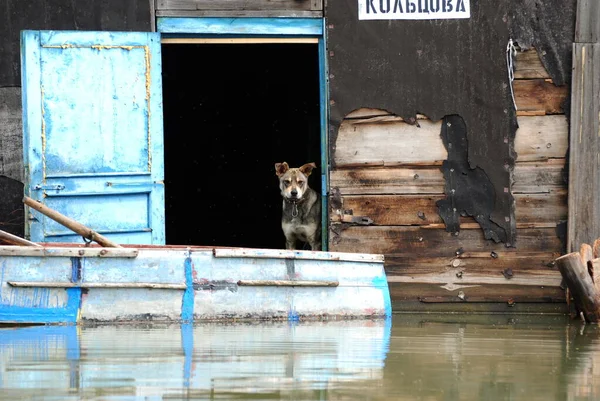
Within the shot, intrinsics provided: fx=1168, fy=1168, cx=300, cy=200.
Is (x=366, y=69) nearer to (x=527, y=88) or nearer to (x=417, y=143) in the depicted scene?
(x=417, y=143)

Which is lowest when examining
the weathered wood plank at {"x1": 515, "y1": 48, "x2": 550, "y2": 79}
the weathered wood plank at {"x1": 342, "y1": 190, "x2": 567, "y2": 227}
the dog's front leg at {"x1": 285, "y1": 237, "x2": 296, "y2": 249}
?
the dog's front leg at {"x1": 285, "y1": 237, "x2": 296, "y2": 249}

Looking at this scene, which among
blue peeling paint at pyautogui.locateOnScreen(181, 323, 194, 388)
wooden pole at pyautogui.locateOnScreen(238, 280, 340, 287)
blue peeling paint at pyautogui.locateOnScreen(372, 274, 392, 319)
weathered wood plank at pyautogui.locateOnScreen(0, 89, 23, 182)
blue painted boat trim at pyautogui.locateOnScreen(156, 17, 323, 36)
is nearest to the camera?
blue peeling paint at pyautogui.locateOnScreen(181, 323, 194, 388)

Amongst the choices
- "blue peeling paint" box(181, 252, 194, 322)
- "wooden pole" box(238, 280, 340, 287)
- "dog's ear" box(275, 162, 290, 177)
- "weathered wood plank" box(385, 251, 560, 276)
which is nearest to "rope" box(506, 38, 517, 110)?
"weathered wood plank" box(385, 251, 560, 276)

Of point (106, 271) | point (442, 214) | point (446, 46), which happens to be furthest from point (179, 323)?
point (446, 46)

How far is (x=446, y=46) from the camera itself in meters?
11.0

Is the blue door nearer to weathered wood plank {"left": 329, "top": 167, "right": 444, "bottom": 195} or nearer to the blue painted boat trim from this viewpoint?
the blue painted boat trim

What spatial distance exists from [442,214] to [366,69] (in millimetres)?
1542

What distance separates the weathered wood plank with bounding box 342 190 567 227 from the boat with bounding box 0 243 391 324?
145 cm

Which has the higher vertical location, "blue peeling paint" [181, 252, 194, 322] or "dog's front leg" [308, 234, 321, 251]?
"dog's front leg" [308, 234, 321, 251]

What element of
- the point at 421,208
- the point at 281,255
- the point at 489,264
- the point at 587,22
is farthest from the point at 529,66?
the point at 281,255

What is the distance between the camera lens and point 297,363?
667 cm

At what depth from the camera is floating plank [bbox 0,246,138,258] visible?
28.5ft

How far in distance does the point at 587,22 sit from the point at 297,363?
18.6ft

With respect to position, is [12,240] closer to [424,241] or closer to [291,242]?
[291,242]
